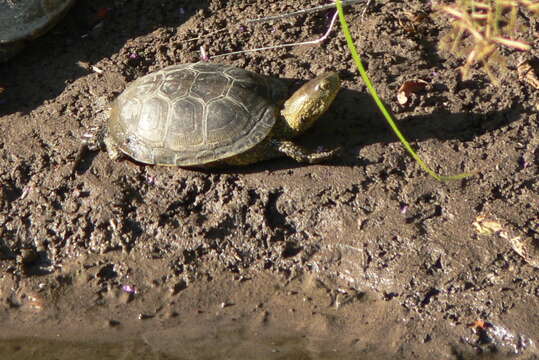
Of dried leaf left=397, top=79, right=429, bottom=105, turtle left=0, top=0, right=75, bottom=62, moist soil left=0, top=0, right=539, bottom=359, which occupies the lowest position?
moist soil left=0, top=0, right=539, bottom=359

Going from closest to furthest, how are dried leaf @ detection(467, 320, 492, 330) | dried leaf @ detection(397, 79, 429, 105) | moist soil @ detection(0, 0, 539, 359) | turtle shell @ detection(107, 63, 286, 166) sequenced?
1. dried leaf @ detection(467, 320, 492, 330)
2. moist soil @ detection(0, 0, 539, 359)
3. turtle shell @ detection(107, 63, 286, 166)
4. dried leaf @ detection(397, 79, 429, 105)

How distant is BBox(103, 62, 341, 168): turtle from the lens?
176 inches

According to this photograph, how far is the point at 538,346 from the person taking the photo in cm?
380

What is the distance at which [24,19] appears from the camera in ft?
18.9

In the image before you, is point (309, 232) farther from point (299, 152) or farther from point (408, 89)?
point (408, 89)

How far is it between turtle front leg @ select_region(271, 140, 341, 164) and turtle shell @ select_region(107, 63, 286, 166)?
17cm

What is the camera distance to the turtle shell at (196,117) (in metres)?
4.47

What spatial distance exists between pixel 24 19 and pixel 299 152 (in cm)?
320

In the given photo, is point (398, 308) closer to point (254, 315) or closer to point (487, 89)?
point (254, 315)

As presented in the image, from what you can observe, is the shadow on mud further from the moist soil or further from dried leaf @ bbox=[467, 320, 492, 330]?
dried leaf @ bbox=[467, 320, 492, 330]

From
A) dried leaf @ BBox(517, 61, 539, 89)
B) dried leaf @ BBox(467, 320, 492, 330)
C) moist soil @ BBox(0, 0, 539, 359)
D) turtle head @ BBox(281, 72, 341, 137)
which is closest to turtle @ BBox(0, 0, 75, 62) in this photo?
moist soil @ BBox(0, 0, 539, 359)

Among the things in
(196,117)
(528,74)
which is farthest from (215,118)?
(528,74)

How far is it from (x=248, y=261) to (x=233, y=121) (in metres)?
1.08

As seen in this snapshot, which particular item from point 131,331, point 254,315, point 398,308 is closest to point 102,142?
point 131,331
